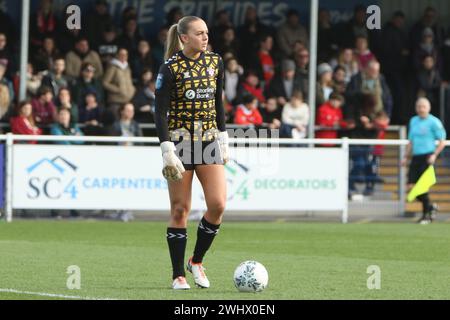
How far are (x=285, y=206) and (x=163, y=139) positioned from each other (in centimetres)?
951

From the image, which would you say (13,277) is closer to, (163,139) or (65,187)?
(163,139)

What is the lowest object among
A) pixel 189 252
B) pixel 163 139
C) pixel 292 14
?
pixel 189 252

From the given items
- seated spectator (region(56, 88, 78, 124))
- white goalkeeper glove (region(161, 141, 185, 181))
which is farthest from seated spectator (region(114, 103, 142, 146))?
white goalkeeper glove (region(161, 141, 185, 181))

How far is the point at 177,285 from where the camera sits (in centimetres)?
1064

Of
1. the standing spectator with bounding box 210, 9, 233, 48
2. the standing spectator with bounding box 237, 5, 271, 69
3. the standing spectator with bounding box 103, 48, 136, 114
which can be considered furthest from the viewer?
the standing spectator with bounding box 237, 5, 271, 69

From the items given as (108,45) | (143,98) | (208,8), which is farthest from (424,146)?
(208,8)

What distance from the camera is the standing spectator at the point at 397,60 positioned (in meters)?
24.8

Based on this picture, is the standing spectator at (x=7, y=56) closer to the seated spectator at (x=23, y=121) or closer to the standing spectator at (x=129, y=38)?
the standing spectator at (x=129, y=38)

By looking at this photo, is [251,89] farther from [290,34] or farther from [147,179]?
[147,179]

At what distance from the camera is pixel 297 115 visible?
70.9ft

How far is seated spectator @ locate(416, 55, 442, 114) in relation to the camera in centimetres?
2398

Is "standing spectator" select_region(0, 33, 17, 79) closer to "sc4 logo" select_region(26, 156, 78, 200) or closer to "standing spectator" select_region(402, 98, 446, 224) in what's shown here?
"sc4 logo" select_region(26, 156, 78, 200)

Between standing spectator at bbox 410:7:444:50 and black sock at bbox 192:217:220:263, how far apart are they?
14.5 meters
